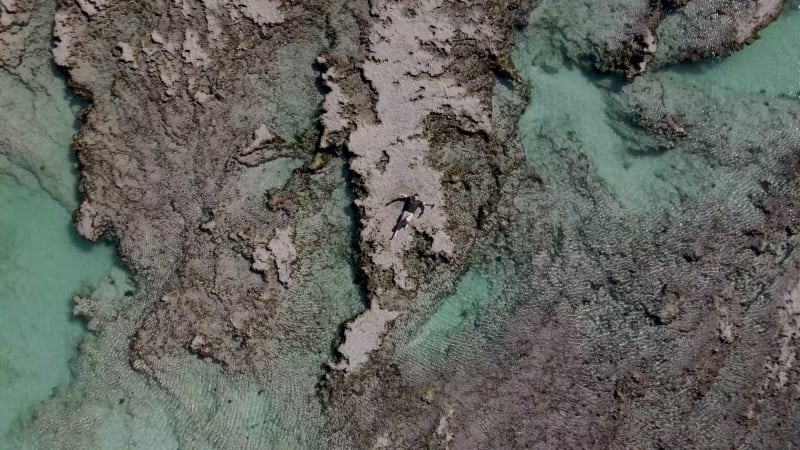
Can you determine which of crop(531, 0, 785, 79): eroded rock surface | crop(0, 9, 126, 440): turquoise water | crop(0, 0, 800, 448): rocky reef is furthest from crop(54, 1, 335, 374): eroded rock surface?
crop(531, 0, 785, 79): eroded rock surface

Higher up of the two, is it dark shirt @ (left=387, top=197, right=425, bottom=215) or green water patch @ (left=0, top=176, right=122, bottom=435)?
dark shirt @ (left=387, top=197, right=425, bottom=215)

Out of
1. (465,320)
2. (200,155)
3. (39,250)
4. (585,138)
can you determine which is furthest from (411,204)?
(39,250)

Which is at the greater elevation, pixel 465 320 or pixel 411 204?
pixel 411 204

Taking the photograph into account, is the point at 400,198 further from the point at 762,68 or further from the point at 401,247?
the point at 762,68

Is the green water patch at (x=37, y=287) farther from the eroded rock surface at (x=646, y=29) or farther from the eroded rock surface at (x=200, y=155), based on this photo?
the eroded rock surface at (x=646, y=29)

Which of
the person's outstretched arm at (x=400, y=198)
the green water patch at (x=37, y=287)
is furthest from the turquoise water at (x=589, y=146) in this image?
the green water patch at (x=37, y=287)

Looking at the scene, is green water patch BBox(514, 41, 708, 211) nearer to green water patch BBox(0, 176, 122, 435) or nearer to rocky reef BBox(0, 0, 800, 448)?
rocky reef BBox(0, 0, 800, 448)
